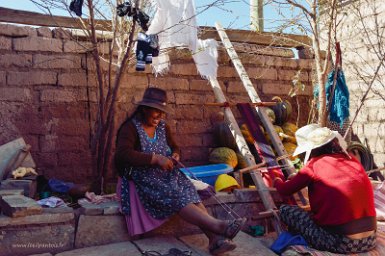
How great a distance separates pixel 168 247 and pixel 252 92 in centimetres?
284

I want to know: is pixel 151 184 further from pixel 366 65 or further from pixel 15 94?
pixel 366 65

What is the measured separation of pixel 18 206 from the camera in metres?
3.55

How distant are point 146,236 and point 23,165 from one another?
161 cm

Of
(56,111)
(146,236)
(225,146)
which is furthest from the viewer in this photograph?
(225,146)

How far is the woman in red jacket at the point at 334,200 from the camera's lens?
3.61 metres

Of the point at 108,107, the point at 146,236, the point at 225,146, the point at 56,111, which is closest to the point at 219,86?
the point at 225,146

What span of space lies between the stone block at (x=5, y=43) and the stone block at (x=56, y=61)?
29 centimetres

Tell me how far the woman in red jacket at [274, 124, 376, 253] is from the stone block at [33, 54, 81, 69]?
2933 mm

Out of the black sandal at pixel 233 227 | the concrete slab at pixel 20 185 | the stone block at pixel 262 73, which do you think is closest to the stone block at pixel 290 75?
the stone block at pixel 262 73

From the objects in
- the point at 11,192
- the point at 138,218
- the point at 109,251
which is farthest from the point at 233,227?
the point at 11,192

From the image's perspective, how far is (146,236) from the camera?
3.99 metres

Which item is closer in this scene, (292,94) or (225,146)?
(225,146)

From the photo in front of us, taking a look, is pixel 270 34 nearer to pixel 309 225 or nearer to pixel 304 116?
pixel 304 116

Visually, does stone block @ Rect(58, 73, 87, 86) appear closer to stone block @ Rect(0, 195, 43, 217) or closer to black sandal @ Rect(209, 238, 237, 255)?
stone block @ Rect(0, 195, 43, 217)
